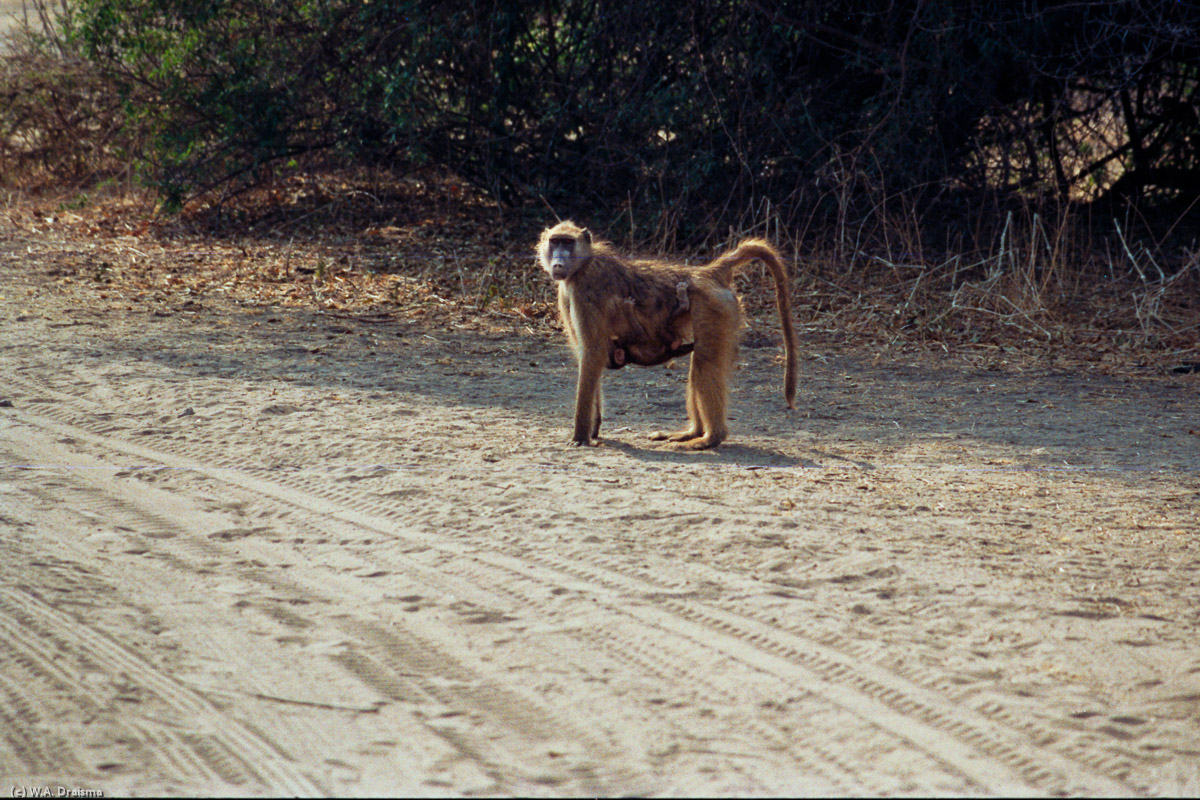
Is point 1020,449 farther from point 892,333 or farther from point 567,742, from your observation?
point 567,742

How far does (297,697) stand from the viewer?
3113mm

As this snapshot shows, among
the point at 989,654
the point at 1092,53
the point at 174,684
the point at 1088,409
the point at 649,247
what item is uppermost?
the point at 1092,53

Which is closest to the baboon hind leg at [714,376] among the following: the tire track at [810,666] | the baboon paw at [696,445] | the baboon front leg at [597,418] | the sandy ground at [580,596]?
the baboon paw at [696,445]

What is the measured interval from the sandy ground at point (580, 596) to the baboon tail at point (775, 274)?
36 cm

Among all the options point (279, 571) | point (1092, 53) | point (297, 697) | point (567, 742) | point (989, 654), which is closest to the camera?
point (567, 742)

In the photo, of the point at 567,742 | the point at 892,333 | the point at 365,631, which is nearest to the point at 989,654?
the point at 567,742

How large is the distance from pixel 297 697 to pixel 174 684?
1.24 feet

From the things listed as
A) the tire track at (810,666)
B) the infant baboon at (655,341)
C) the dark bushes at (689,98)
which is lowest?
the tire track at (810,666)

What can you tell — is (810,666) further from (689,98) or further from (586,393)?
(689,98)

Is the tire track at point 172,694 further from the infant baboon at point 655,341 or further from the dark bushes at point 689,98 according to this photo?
the dark bushes at point 689,98

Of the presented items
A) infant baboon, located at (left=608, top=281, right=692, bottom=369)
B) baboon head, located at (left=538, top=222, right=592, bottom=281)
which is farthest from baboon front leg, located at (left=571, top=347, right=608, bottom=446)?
baboon head, located at (left=538, top=222, right=592, bottom=281)

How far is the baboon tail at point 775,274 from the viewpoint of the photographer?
20.1 ft

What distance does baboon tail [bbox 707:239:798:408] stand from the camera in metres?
6.12

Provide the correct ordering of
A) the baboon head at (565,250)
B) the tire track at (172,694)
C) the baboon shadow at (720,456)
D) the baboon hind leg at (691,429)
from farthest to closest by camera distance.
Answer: the baboon hind leg at (691,429)
the baboon head at (565,250)
the baboon shadow at (720,456)
the tire track at (172,694)
